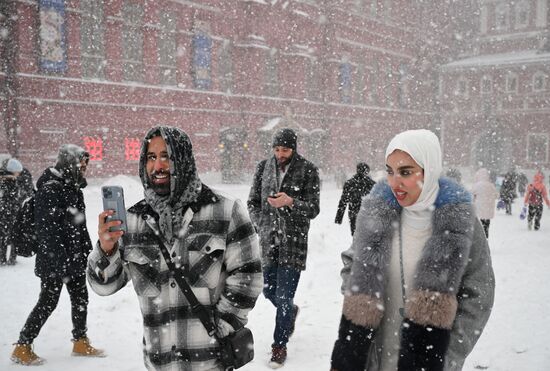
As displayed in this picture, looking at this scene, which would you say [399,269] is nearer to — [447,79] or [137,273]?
[137,273]

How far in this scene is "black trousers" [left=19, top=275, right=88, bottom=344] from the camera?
446 centimetres

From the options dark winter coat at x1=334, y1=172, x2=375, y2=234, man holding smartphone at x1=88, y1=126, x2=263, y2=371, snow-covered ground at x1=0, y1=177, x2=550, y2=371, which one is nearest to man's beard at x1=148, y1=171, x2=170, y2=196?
man holding smartphone at x1=88, y1=126, x2=263, y2=371

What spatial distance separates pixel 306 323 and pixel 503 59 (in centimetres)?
3903

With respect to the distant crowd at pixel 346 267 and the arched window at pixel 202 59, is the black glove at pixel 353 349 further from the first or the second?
the arched window at pixel 202 59

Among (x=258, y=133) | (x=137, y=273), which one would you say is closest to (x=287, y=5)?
(x=258, y=133)

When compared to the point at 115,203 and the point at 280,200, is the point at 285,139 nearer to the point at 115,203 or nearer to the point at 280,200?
the point at 280,200

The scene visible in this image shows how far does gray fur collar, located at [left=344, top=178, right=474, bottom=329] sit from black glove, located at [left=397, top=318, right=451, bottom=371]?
4 centimetres

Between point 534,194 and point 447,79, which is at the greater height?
point 447,79

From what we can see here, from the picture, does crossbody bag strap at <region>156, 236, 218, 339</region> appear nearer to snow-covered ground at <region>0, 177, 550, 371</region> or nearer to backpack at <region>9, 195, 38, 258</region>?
snow-covered ground at <region>0, 177, 550, 371</region>

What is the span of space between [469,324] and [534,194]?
12.9 m

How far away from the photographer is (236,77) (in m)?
26.8

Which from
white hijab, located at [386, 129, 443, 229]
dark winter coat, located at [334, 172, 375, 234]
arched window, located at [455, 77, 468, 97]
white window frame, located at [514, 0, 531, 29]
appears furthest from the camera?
white window frame, located at [514, 0, 531, 29]

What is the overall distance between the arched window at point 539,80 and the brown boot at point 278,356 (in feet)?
125

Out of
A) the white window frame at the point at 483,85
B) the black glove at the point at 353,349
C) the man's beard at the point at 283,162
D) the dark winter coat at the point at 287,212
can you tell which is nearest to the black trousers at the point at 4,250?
the dark winter coat at the point at 287,212
